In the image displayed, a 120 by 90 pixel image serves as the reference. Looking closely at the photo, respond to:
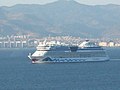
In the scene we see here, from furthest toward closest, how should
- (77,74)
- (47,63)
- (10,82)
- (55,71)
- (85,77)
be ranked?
(47,63) < (55,71) < (77,74) < (85,77) < (10,82)

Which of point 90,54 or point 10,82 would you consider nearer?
point 10,82

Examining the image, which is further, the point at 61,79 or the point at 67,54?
the point at 67,54

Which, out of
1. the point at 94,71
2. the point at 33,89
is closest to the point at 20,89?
the point at 33,89

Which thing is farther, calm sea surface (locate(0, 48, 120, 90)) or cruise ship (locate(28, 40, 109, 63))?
cruise ship (locate(28, 40, 109, 63))

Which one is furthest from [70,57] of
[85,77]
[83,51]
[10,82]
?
[10,82]

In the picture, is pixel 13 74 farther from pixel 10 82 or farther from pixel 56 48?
pixel 56 48

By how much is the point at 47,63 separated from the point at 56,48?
517 centimetres

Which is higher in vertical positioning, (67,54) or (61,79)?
(61,79)

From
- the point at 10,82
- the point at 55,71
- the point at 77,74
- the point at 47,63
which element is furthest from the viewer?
the point at 47,63

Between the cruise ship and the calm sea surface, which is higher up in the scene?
the calm sea surface

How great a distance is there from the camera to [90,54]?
5477 inches

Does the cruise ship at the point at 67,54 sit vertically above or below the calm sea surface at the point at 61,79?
below

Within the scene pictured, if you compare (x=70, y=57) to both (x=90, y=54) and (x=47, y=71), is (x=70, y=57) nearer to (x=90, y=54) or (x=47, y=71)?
(x=90, y=54)

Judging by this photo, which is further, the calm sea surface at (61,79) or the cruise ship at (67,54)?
the cruise ship at (67,54)
